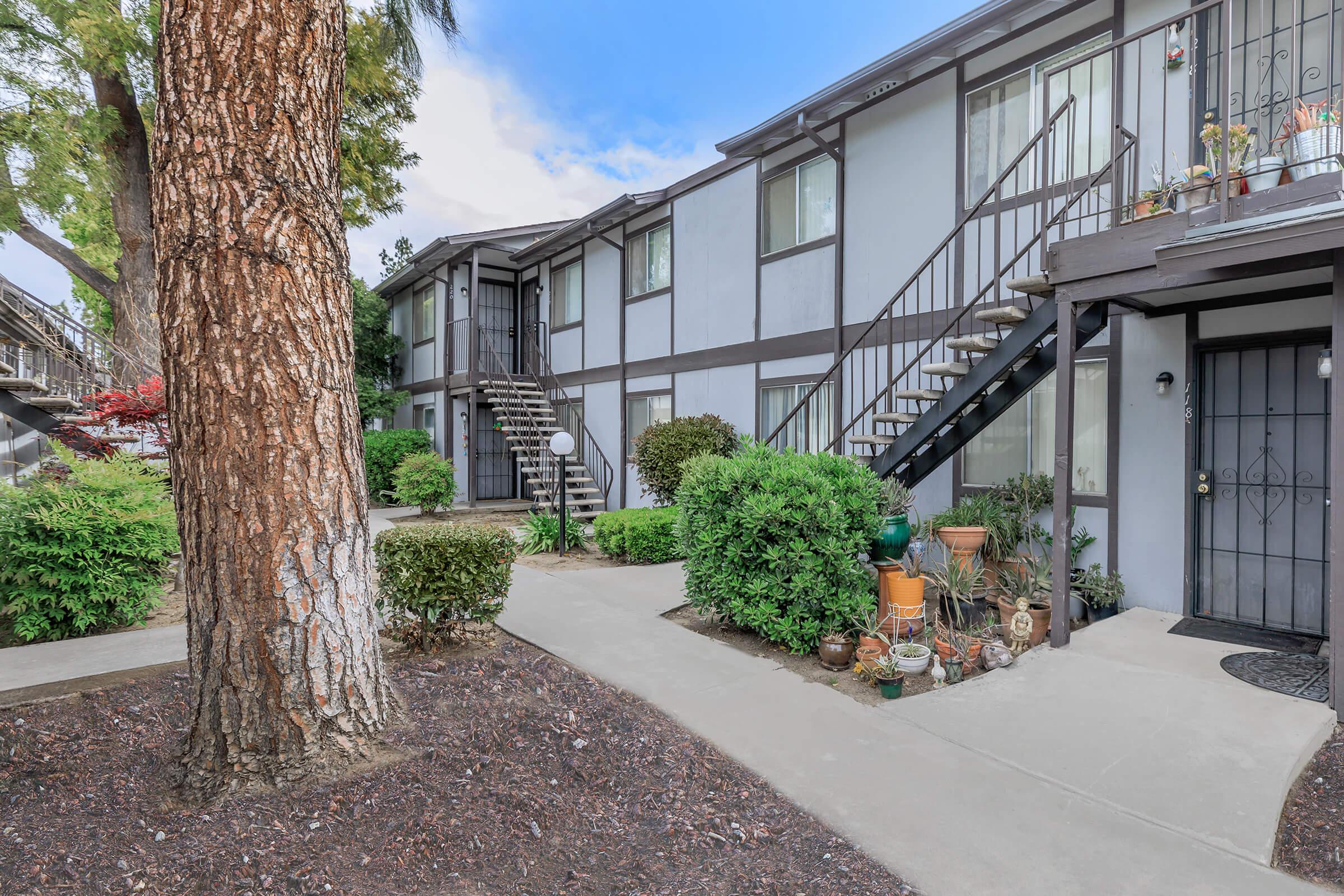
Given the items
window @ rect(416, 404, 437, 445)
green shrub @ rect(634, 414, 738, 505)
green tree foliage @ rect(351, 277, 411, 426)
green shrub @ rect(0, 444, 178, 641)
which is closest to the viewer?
green shrub @ rect(0, 444, 178, 641)

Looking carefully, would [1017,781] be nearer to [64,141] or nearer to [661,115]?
[64,141]

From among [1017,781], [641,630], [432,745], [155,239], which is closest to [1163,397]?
[1017,781]

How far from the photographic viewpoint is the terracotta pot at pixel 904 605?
16.6ft

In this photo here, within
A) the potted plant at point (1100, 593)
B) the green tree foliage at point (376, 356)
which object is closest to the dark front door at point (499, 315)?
the green tree foliage at point (376, 356)

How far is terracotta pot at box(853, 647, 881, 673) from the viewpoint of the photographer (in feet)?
14.8

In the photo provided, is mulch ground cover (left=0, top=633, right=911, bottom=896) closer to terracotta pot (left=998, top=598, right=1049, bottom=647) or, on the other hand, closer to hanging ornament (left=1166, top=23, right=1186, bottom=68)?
terracotta pot (left=998, top=598, right=1049, bottom=647)

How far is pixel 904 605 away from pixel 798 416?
3.99 m

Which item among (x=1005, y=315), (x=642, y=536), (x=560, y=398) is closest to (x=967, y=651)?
(x=1005, y=315)

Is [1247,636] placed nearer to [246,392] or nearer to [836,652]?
[836,652]

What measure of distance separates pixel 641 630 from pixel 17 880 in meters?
3.66

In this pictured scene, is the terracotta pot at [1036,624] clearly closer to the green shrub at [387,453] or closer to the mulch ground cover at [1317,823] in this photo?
the mulch ground cover at [1317,823]

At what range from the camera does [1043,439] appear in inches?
253

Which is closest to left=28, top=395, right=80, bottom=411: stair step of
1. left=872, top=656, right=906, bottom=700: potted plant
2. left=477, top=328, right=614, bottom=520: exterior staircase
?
left=477, top=328, right=614, bottom=520: exterior staircase

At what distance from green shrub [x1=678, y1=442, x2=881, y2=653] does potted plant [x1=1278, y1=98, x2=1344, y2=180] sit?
301 cm
